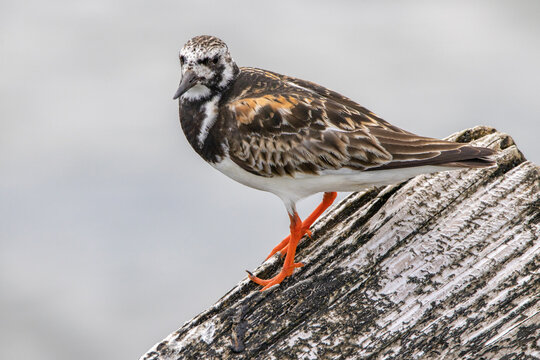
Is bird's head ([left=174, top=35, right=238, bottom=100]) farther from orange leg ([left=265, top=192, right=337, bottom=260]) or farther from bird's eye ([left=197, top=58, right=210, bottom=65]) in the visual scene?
orange leg ([left=265, top=192, right=337, bottom=260])

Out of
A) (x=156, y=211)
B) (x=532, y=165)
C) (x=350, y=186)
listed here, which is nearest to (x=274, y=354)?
(x=350, y=186)

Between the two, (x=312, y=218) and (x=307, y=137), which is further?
(x=312, y=218)

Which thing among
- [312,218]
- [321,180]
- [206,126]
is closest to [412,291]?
[321,180]

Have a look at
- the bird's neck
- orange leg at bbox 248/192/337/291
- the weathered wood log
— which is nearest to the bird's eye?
the bird's neck

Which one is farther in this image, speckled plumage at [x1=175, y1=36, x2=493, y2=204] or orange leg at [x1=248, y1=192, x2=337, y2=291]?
speckled plumage at [x1=175, y1=36, x2=493, y2=204]

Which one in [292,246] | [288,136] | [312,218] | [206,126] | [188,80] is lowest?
[292,246]

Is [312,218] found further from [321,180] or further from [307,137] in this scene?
[307,137]

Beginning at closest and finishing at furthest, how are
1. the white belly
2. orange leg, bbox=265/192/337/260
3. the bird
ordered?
the white belly → the bird → orange leg, bbox=265/192/337/260

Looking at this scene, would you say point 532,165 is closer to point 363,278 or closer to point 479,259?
point 479,259
